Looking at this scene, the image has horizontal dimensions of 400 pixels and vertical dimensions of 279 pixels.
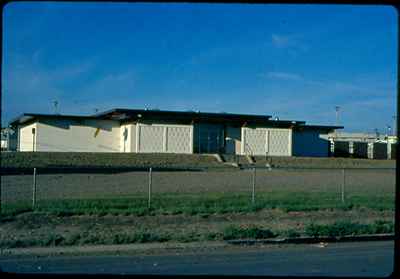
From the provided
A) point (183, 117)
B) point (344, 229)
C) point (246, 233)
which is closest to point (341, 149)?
point (183, 117)

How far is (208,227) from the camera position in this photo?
14711mm

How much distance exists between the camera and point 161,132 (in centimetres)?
5331

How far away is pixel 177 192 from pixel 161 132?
29.4m

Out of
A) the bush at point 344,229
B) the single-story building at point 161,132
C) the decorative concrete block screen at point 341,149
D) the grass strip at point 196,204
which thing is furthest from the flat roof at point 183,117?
the bush at point 344,229

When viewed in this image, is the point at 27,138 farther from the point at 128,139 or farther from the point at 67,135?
the point at 128,139

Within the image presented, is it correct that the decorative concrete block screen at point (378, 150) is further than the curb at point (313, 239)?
Yes

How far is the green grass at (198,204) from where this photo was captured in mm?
16734

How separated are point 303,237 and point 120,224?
4347 millimetres

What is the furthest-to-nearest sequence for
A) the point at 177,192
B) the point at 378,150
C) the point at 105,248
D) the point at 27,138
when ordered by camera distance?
the point at 378,150
the point at 27,138
the point at 177,192
the point at 105,248

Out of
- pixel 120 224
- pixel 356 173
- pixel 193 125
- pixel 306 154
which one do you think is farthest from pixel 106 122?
pixel 120 224

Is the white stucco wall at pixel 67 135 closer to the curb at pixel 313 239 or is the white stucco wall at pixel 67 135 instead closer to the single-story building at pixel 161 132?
the single-story building at pixel 161 132

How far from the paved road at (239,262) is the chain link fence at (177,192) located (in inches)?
228

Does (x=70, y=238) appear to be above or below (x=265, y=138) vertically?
below

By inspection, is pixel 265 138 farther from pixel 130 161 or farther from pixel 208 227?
pixel 208 227
